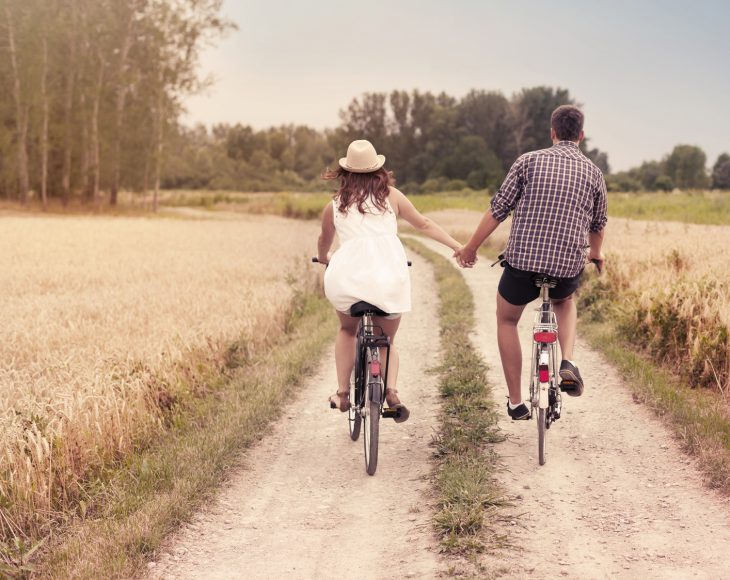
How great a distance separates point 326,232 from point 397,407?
1.44 m

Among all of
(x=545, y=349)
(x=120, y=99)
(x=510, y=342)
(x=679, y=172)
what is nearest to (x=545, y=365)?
(x=545, y=349)

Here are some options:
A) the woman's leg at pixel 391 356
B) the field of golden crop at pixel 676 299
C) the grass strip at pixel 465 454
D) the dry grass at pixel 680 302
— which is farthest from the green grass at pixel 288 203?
the woman's leg at pixel 391 356

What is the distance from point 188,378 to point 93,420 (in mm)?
2065

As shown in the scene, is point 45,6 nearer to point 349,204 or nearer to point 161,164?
point 161,164

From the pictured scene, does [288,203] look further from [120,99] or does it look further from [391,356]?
[391,356]

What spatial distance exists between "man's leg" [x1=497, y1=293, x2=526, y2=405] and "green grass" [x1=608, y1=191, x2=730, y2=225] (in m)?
22.9

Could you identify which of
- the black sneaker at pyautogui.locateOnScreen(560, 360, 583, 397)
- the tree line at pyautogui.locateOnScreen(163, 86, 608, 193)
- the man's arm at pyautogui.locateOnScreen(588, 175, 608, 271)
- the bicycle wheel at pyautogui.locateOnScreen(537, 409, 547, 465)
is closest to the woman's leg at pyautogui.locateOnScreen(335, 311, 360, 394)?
the bicycle wheel at pyautogui.locateOnScreen(537, 409, 547, 465)

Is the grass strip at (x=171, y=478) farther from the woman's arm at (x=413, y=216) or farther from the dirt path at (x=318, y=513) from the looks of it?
the woman's arm at (x=413, y=216)

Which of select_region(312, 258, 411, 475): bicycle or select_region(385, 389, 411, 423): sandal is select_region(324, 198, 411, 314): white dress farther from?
select_region(385, 389, 411, 423): sandal

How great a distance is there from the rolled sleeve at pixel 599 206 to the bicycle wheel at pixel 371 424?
6.85 ft

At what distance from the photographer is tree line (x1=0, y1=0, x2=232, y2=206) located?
4478 centimetres

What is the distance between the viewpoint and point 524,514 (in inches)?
190

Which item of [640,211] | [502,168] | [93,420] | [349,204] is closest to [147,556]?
[93,420]

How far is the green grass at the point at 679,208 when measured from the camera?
1153 inches
